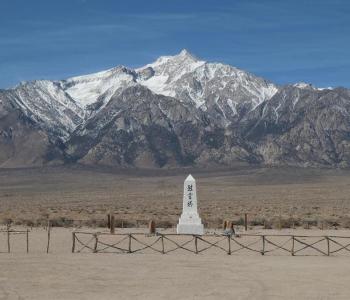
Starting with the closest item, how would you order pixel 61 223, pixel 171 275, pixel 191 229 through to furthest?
pixel 171 275, pixel 191 229, pixel 61 223

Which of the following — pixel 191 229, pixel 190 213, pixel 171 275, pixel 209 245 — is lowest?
pixel 171 275

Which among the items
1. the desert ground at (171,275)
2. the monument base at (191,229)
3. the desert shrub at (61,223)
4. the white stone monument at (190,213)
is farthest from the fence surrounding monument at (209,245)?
the desert shrub at (61,223)

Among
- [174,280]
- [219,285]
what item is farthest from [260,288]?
[174,280]

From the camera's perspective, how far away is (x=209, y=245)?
3506 cm

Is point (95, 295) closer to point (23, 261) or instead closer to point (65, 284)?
point (65, 284)

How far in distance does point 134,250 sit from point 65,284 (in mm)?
10377

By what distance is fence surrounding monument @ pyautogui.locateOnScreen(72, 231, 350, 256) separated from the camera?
108 ft

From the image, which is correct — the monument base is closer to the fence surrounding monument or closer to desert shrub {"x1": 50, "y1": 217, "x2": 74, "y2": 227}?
the fence surrounding monument

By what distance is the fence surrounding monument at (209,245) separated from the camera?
1298 inches

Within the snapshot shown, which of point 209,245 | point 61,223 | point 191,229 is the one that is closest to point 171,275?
point 209,245

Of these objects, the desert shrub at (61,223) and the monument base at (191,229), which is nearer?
the monument base at (191,229)

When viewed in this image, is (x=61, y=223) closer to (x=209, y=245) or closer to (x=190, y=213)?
(x=190, y=213)

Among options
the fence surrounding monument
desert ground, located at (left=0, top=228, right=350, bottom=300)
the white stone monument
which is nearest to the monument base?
the white stone monument

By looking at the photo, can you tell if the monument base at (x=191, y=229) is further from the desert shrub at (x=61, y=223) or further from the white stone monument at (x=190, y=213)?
the desert shrub at (x=61, y=223)
